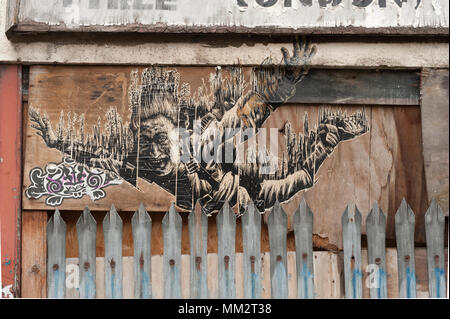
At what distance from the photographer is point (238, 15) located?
4113 millimetres

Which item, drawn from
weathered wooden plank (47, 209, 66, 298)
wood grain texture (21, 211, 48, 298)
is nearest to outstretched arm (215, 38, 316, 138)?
weathered wooden plank (47, 209, 66, 298)

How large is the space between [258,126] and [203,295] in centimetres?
120

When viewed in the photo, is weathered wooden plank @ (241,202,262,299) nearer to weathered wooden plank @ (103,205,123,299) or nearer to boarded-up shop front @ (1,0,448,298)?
boarded-up shop front @ (1,0,448,298)

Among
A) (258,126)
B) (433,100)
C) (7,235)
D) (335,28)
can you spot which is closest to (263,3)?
(335,28)

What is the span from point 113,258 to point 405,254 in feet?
5.52

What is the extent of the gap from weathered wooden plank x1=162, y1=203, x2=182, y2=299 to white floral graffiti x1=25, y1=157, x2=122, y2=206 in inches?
25.2

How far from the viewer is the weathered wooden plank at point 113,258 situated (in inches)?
143

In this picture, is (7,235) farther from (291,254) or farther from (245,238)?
A: (291,254)

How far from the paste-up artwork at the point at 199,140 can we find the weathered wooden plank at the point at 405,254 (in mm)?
695

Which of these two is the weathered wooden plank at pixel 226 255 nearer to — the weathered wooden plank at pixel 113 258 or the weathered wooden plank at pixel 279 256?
the weathered wooden plank at pixel 279 256

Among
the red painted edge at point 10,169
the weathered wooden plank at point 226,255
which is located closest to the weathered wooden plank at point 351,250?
the weathered wooden plank at point 226,255

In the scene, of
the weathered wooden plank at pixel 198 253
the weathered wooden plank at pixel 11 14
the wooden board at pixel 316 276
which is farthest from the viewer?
the weathered wooden plank at pixel 11 14

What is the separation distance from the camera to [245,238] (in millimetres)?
3656

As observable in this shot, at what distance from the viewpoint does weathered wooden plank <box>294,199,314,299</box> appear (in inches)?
144
